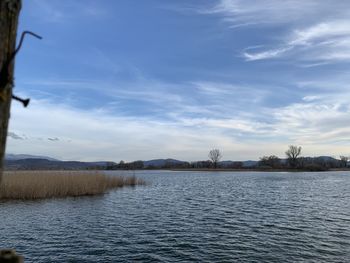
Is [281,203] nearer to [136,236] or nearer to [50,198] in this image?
[136,236]

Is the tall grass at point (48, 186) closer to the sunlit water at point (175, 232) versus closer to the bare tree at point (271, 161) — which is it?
the sunlit water at point (175, 232)

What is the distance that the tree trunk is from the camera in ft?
6.40

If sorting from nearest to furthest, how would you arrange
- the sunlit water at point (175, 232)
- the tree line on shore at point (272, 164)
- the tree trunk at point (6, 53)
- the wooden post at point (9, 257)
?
1. the tree trunk at point (6, 53)
2. the wooden post at point (9, 257)
3. the sunlit water at point (175, 232)
4. the tree line on shore at point (272, 164)

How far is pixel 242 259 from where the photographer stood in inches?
434

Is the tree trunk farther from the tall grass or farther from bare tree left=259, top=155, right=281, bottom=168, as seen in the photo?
bare tree left=259, top=155, right=281, bottom=168

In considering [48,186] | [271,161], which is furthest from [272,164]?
[48,186]

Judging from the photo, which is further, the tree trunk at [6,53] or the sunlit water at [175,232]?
the sunlit water at [175,232]

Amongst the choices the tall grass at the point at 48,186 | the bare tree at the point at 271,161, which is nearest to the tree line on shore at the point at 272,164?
the bare tree at the point at 271,161

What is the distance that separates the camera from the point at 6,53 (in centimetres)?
199

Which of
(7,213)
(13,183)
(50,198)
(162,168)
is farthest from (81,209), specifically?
(162,168)

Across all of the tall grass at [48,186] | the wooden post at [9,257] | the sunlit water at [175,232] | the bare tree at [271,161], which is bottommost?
the sunlit water at [175,232]

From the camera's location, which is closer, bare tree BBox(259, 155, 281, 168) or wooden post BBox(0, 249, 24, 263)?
wooden post BBox(0, 249, 24, 263)

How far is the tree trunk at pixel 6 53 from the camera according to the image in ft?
6.40

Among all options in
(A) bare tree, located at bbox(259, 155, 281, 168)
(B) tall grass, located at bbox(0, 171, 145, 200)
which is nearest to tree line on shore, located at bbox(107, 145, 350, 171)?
(A) bare tree, located at bbox(259, 155, 281, 168)
